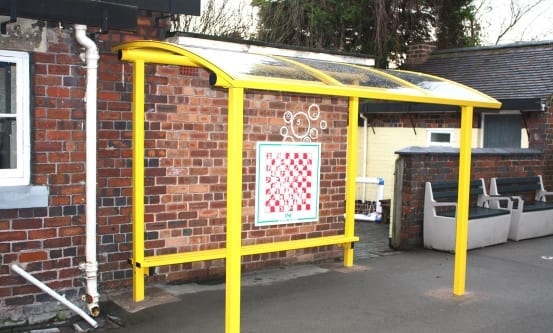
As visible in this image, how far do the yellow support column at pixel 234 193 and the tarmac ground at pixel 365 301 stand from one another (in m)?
0.86

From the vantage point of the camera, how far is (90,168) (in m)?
5.18

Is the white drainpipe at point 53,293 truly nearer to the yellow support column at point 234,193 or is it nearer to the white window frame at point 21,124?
the white window frame at point 21,124

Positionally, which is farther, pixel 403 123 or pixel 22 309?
pixel 403 123

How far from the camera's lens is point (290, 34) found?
16.4 meters

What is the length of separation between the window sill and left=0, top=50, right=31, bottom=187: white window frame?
10 centimetres

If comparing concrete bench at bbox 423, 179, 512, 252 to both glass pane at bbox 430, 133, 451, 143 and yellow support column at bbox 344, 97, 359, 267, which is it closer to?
yellow support column at bbox 344, 97, 359, 267

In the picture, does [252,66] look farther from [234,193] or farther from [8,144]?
[8,144]

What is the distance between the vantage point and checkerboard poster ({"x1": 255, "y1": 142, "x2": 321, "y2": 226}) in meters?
6.37

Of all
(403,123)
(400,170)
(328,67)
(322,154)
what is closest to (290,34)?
(403,123)

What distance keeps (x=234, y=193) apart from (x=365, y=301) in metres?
2.48

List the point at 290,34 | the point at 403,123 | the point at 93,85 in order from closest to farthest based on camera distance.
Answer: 1. the point at 93,85
2. the point at 403,123
3. the point at 290,34

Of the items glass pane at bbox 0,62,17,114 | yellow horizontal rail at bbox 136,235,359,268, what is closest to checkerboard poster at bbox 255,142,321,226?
yellow horizontal rail at bbox 136,235,359,268

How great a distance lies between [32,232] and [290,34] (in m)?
12.5

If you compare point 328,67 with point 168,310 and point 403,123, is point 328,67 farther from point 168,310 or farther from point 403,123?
point 403,123
